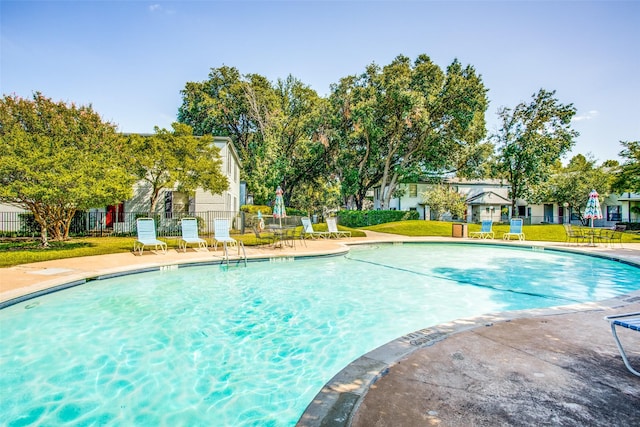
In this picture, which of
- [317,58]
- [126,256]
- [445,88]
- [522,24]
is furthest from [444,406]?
[445,88]

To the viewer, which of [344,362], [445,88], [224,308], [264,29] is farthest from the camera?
[445,88]

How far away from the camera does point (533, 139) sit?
2755 centimetres

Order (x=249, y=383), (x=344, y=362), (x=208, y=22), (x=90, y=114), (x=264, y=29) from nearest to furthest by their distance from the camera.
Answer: (x=249, y=383) → (x=344, y=362) → (x=208, y=22) → (x=264, y=29) → (x=90, y=114)

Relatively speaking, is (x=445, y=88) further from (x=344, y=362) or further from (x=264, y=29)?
(x=344, y=362)

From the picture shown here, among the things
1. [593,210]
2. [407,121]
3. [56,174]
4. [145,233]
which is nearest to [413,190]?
[407,121]

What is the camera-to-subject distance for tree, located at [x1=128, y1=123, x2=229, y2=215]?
16406mm

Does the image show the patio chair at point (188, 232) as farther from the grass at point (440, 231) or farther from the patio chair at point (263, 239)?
the grass at point (440, 231)

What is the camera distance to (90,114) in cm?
1748

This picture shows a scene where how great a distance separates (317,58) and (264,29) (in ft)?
20.0

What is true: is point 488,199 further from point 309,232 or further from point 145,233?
point 145,233

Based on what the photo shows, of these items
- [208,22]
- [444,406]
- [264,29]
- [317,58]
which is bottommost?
[444,406]

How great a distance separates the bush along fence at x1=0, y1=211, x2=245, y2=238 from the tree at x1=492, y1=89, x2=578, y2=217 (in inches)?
957

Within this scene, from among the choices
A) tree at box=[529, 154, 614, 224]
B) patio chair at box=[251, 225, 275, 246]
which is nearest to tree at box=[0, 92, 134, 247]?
patio chair at box=[251, 225, 275, 246]

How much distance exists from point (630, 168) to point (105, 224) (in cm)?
→ 3480
